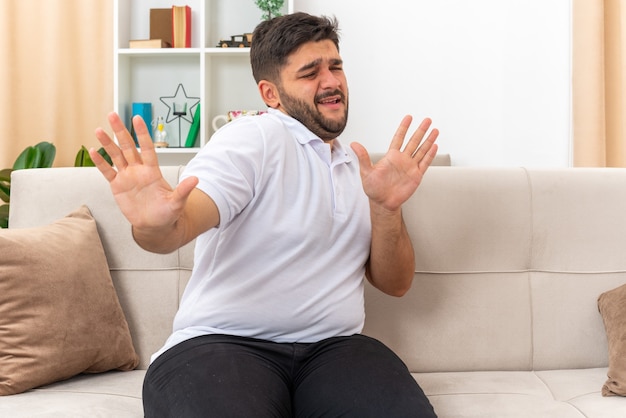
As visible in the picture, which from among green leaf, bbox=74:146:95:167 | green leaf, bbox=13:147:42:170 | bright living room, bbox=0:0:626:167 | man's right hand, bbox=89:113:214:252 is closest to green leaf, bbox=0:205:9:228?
green leaf, bbox=13:147:42:170

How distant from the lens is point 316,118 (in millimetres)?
1631

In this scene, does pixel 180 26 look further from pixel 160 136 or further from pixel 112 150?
pixel 112 150

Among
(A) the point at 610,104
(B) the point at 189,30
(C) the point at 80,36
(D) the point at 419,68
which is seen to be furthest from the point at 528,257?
(C) the point at 80,36

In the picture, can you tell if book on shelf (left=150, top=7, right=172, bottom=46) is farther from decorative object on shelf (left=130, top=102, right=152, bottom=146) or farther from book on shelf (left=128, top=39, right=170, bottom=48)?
decorative object on shelf (left=130, top=102, right=152, bottom=146)

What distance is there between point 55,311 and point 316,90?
0.74m

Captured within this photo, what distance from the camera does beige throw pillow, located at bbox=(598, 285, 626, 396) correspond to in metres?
1.57

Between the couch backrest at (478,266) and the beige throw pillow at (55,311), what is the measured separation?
0.34 ft

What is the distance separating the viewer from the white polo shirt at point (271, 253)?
144 cm

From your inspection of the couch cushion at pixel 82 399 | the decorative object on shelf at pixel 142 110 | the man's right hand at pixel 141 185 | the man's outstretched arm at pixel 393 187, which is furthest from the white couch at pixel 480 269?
the decorative object on shelf at pixel 142 110

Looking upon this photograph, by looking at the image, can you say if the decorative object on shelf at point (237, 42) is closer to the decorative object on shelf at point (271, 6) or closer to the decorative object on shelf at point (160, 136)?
the decorative object on shelf at point (271, 6)

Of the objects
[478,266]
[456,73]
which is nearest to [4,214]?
[478,266]

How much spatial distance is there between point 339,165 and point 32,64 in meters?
2.69

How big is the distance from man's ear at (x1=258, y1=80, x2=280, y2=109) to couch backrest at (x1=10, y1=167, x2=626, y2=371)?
33 centimetres

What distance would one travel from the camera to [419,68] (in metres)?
3.70
